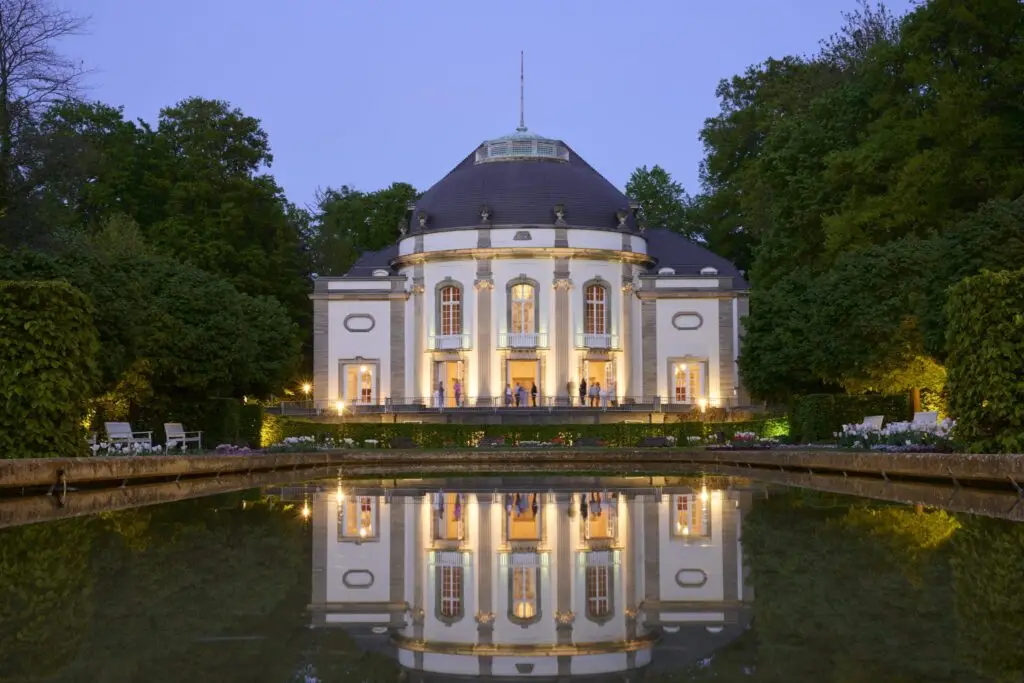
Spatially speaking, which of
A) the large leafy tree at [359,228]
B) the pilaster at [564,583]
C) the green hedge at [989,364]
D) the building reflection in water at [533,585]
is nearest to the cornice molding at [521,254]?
the large leafy tree at [359,228]

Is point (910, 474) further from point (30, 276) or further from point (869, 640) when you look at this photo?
point (30, 276)

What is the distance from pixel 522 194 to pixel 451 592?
4827cm

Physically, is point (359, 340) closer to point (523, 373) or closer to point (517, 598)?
point (523, 373)

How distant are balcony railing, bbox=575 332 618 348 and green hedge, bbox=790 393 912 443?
20.0 meters

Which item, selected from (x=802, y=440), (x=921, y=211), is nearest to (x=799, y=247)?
(x=921, y=211)

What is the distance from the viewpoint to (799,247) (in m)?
46.2

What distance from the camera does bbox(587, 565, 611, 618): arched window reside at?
6.09 meters

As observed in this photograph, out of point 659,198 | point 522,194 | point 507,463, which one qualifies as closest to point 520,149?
point 522,194

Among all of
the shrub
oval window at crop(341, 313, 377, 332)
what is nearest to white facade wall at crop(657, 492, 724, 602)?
the shrub

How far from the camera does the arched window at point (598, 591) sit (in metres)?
6.09

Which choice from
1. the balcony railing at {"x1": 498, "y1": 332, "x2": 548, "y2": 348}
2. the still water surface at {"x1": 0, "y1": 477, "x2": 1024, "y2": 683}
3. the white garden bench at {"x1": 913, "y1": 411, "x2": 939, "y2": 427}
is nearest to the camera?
the still water surface at {"x1": 0, "y1": 477, "x2": 1024, "y2": 683}

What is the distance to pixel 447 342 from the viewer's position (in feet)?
178

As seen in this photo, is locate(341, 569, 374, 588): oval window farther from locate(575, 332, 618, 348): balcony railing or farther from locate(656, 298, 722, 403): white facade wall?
locate(656, 298, 722, 403): white facade wall

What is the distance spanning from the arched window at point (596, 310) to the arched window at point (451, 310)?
5054 mm
